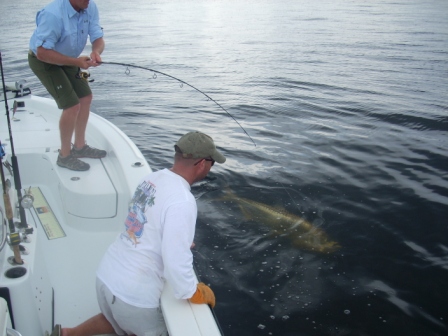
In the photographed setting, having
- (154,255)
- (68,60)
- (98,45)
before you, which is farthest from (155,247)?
(98,45)

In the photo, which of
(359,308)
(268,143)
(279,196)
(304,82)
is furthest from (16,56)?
(359,308)

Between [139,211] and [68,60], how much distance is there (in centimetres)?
224

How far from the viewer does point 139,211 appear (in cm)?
257

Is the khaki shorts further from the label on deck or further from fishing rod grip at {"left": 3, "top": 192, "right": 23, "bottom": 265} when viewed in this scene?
the label on deck

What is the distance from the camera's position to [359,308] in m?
4.21

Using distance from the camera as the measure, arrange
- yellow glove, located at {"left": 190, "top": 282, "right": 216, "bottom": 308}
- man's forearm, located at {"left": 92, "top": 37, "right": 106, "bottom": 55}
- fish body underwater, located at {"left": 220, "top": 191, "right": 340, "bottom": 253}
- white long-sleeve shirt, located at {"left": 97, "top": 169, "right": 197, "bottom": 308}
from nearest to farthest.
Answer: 1. white long-sleeve shirt, located at {"left": 97, "top": 169, "right": 197, "bottom": 308}
2. yellow glove, located at {"left": 190, "top": 282, "right": 216, "bottom": 308}
3. man's forearm, located at {"left": 92, "top": 37, "right": 106, "bottom": 55}
4. fish body underwater, located at {"left": 220, "top": 191, "right": 340, "bottom": 253}

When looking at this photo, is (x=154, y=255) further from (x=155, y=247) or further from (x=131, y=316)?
(x=131, y=316)

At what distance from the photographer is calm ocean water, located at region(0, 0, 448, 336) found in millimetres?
4305

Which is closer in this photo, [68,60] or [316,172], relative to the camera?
[68,60]

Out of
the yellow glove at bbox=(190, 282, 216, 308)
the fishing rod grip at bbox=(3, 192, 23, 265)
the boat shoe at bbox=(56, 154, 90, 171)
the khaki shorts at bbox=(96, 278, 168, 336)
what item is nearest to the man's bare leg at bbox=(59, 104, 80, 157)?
the boat shoe at bbox=(56, 154, 90, 171)

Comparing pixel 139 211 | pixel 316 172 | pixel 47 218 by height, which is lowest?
pixel 316 172

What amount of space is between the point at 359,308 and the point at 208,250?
65.6 inches

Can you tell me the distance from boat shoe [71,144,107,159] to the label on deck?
54cm

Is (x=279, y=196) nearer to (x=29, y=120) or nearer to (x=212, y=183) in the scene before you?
(x=212, y=183)
